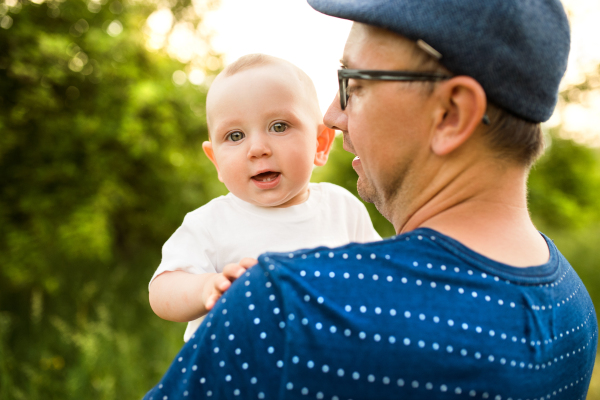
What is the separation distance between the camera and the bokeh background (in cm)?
381

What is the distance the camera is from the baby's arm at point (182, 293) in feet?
4.61

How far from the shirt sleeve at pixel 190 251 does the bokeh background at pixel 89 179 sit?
1.79 meters

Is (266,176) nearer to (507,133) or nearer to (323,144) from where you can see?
(323,144)

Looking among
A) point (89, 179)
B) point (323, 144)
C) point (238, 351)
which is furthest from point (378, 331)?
point (89, 179)

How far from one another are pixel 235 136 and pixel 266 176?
0.18 m

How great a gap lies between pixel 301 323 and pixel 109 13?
4.12 metres

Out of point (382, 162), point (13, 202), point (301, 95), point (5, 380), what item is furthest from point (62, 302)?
point (382, 162)

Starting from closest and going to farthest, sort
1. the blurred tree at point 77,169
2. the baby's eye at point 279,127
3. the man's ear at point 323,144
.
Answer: the baby's eye at point 279,127 → the man's ear at point 323,144 → the blurred tree at point 77,169

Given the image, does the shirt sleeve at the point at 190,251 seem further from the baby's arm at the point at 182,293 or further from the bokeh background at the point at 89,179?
the bokeh background at the point at 89,179

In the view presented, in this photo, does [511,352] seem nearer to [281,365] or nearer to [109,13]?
[281,365]

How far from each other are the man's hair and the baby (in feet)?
2.02

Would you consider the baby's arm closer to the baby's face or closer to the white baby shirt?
the white baby shirt

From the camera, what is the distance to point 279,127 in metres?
1.73

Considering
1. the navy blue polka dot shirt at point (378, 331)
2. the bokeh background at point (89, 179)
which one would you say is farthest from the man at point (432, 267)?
the bokeh background at point (89, 179)
